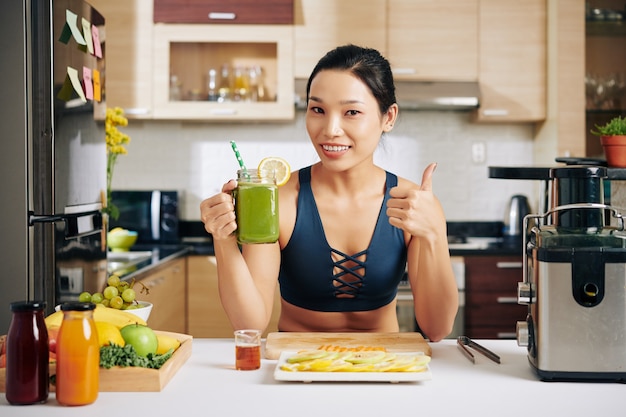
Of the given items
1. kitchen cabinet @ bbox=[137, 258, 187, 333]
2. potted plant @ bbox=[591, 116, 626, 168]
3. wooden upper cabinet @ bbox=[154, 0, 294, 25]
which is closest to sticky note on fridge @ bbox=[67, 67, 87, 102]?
kitchen cabinet @ bbox=[137, 258, 187, 333]

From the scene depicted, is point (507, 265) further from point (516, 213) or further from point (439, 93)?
point (439, 93)

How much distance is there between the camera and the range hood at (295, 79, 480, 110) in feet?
14.0

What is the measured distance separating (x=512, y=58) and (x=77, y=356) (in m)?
3.56

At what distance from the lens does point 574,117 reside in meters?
4.21

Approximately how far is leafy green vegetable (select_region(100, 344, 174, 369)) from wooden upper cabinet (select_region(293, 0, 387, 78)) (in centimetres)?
300

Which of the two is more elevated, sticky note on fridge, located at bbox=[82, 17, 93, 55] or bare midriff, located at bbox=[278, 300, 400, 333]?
sticky note on fridge, located at bbox=[82, 17, 93, 55]

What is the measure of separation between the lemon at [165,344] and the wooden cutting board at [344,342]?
0.66ft

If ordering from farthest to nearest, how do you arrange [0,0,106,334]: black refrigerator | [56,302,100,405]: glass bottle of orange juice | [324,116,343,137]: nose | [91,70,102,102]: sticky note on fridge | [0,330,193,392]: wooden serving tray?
[91,70,102,102]: sticky note on fridge
[0,0,106,334]: black refrigerator
[324,116,343,137]: nose
[0,330,193,392]: wooden serving tray
[56,302,100,405]: glass bottle of orange juice

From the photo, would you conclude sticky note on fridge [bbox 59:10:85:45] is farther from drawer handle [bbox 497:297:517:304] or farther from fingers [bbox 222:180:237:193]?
drawer handle [bbox 497:297:517:304]

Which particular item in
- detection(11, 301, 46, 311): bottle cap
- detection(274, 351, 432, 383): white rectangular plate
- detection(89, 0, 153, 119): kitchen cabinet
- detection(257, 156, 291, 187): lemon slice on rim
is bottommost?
detection(274, 351, 432, 383): white rectangular plate

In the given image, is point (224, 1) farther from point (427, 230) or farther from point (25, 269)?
point (427, 230)

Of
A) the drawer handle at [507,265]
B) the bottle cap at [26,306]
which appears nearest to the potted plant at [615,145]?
the drawer handle at [507,265]

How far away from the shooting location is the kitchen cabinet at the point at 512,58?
4328mm

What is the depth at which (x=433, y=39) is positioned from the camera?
431 cm
